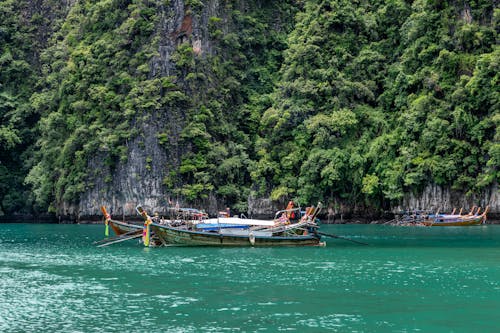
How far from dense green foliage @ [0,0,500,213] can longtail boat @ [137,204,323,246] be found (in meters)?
19.9

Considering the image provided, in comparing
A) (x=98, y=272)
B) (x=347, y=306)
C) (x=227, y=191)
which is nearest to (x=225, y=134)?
(x=227, y=191)

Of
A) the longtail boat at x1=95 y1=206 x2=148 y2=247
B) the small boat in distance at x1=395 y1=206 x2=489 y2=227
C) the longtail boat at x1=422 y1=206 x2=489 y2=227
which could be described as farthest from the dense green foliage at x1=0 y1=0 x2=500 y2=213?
the longtail boat at x1=95 y1=206 x2=148 y2=247

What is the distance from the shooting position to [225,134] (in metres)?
69.9

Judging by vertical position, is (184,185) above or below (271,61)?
below

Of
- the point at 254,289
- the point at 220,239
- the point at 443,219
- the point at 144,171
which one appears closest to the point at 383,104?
the point at 443,219

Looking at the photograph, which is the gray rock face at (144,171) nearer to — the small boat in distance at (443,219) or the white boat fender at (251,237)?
the small boat in distance at (443,219)

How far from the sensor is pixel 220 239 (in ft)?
131

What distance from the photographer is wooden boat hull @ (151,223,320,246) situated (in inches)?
1569

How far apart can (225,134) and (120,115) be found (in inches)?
377

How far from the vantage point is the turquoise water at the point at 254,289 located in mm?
20297

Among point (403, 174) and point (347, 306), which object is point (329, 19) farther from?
point (347, 306)

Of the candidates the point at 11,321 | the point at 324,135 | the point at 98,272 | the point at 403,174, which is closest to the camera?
the point at 11,321

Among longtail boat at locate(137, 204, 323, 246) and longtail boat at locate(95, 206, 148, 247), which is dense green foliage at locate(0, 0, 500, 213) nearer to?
longtail boat at locate(137, 204, 323, 246)

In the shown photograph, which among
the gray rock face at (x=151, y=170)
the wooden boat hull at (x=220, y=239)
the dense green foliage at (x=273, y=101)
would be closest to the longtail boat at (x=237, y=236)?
the wooden boat hull at (x=220, y=239)
